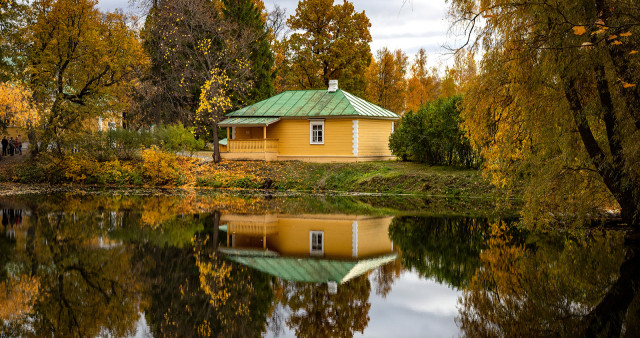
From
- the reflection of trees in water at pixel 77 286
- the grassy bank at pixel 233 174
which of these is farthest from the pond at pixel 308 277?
the grassy bank at pixel 233 174

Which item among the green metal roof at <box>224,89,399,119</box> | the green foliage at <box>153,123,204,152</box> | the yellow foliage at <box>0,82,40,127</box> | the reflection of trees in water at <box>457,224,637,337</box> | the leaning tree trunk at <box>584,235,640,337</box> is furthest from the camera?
the green metal roof at <box>224,89,399,119</box>

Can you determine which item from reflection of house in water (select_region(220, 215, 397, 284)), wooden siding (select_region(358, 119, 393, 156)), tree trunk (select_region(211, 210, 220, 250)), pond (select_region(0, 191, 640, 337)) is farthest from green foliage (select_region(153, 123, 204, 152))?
reflection of house in water (select_region(220, 215, 397, 284))

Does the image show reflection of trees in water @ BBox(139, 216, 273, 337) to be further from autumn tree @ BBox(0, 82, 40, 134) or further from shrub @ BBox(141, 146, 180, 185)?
autumn tree @ BBox(0, 82, 40, 134)

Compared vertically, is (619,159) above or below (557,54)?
below

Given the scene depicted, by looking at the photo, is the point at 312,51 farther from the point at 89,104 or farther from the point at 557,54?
the point at 557,54

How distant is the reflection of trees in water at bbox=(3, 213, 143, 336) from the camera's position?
21.6ft

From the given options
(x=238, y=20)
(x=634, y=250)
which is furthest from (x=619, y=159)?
(x=238, y=20)

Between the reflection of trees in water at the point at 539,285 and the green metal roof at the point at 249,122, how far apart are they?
20.8 meters

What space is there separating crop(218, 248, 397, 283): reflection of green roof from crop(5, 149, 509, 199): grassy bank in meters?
14.5

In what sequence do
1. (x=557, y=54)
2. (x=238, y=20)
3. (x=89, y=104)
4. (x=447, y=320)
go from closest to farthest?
1. (x=447, y=320)
2. (x=557, y=54)
3. (x=89, y=104)
4. (x=238, y=20)

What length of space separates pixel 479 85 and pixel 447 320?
735 centimetres

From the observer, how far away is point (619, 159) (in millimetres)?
10766

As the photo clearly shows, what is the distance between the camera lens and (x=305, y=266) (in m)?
9.89

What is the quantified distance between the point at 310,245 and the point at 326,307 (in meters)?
4.38
